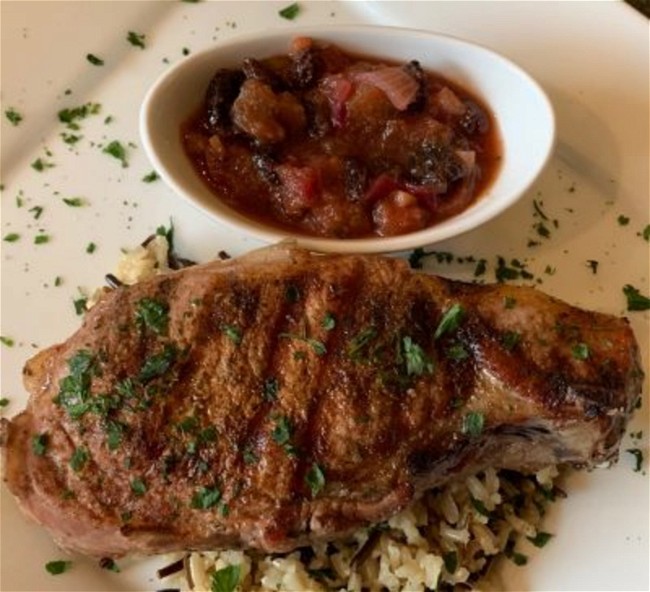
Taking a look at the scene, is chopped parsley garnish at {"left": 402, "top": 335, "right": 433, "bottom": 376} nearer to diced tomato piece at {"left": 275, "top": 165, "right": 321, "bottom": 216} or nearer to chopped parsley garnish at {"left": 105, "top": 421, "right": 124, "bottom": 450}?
diced tomato piece at {"left": 275, "top": 165, "right": 321, "bottom": 216}

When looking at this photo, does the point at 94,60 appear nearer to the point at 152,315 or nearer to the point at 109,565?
the point at 152,315

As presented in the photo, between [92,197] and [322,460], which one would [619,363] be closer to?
[322,460]

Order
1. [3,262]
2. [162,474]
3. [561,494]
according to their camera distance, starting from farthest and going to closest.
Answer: [3,262] → [561,494] → [162,474]

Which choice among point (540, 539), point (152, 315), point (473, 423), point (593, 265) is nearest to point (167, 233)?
point (152, 315)

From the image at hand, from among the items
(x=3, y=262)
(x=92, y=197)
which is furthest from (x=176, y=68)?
(x=3, y=262)

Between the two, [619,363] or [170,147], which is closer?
[619,363]

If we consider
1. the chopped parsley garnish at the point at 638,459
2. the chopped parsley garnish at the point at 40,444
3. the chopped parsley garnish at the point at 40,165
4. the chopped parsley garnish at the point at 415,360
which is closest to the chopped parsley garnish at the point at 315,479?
the chopped parsley garnish at the point at 415,360
